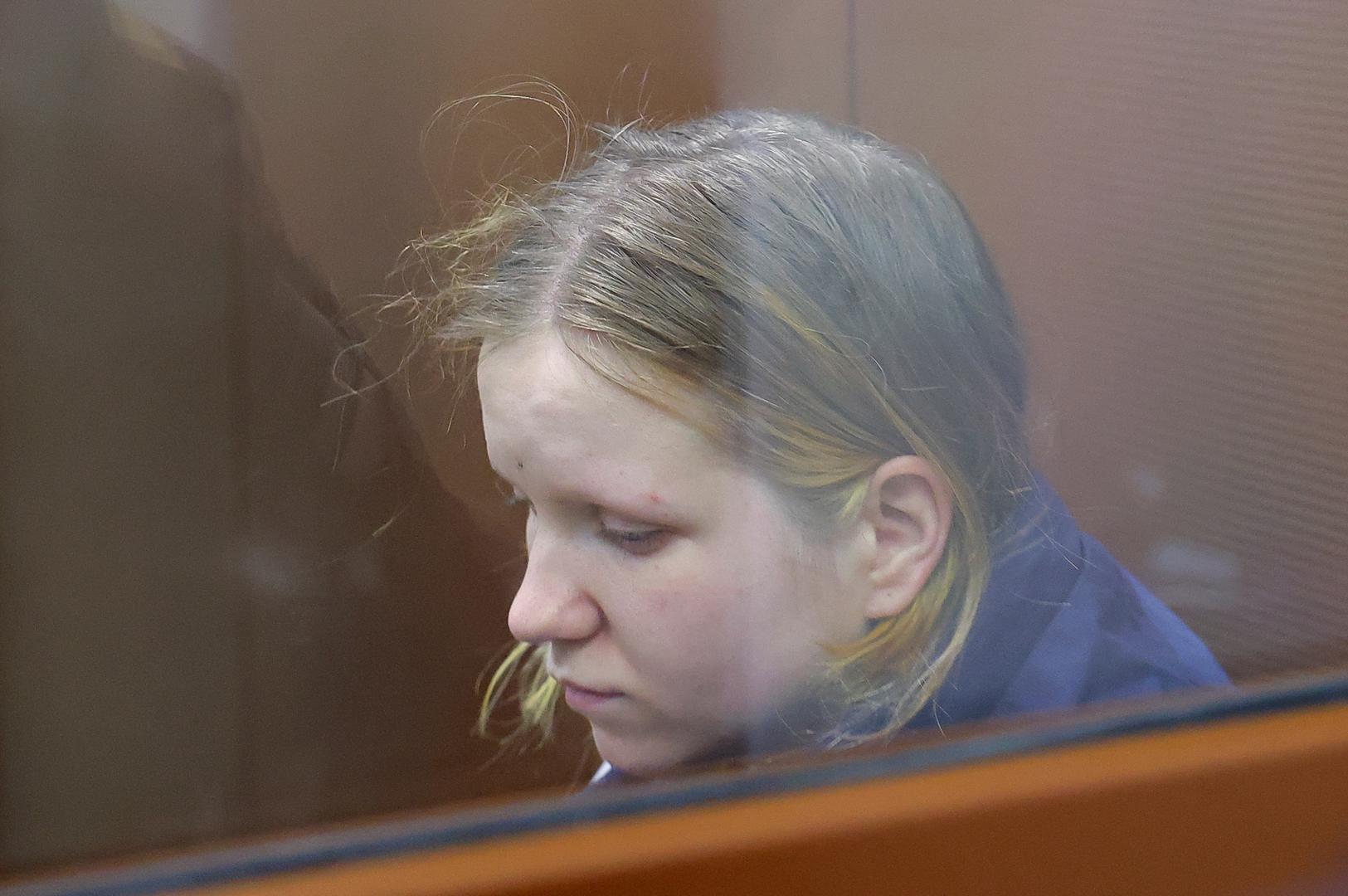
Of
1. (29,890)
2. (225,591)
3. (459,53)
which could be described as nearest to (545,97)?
(459,53)

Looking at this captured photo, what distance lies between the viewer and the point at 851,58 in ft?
2.12

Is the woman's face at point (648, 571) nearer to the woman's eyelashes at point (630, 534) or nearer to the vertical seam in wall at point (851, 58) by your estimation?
the woman's eyelashes at point (630, 534)

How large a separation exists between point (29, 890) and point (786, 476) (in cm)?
42

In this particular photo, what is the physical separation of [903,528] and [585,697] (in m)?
0.22

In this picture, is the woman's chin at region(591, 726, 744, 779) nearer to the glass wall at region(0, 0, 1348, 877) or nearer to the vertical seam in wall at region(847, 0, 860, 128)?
the glass wall at region(0, 0, 1348, 877)

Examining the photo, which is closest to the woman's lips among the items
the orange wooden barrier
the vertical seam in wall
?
the orange wooden barrier

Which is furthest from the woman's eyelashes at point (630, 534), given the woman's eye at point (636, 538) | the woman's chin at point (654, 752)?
the woman's chin at point (654, 752)

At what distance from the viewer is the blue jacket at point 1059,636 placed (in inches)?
28.1

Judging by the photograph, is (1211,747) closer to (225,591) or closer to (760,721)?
(760,721)

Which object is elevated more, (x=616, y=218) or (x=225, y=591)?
(x=616, y=218)

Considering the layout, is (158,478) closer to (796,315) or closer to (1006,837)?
(796,315)

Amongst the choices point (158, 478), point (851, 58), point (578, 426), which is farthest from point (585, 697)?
point (851, 58)

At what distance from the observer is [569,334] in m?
0.67

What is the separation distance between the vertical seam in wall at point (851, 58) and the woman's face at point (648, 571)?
201 millimetres
